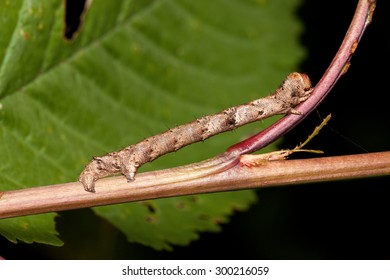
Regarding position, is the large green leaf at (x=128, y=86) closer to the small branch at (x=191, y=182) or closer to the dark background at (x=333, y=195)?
the small branch at (x=191, y=182)

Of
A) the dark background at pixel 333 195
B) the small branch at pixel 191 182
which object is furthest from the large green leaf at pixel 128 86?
the dark background at pixel 333 195

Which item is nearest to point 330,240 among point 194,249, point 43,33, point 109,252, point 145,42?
point 194,249

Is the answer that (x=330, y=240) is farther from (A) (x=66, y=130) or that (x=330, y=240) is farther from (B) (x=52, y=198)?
(B) (x=52, y=198)

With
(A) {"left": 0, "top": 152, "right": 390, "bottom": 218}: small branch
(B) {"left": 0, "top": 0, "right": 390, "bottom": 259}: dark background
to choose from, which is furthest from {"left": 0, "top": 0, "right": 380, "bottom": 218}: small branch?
(B) {"left": 0, "top": 0, "right": 390, "bottom": 259}: dark background

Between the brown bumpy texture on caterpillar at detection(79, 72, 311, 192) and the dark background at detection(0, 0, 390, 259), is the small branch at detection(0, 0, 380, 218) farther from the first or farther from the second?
the dark background at detection(0, 0, 390, 259)

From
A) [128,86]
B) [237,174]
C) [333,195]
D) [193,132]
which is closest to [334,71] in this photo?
[237,174]
